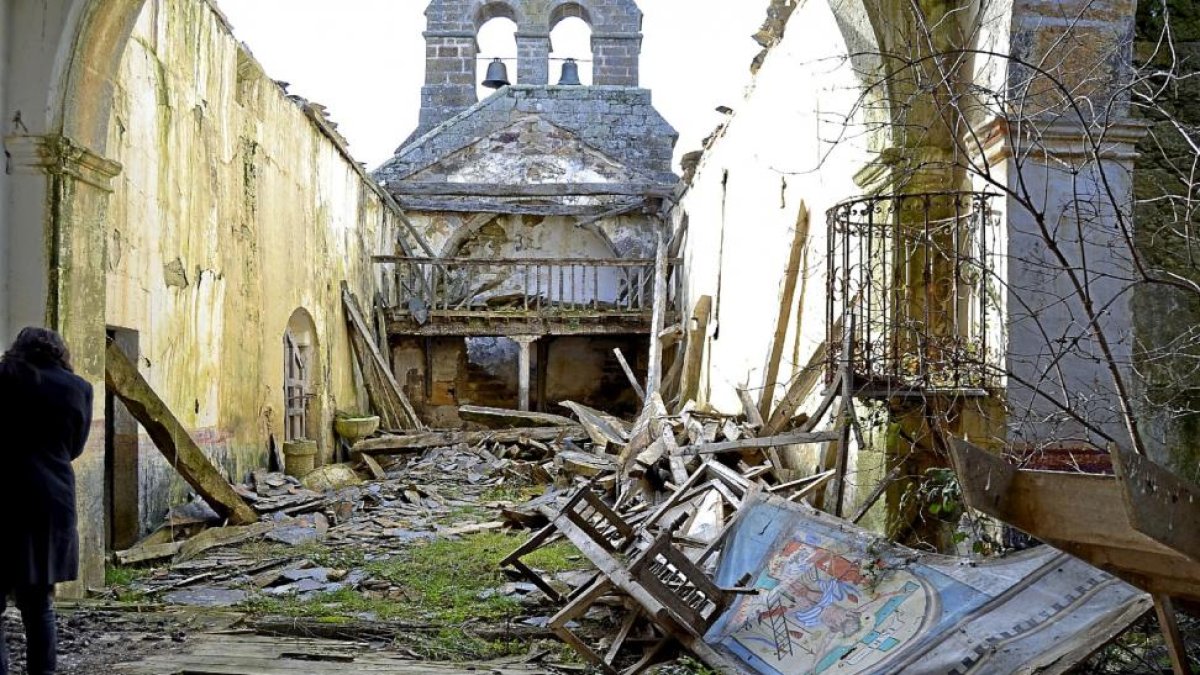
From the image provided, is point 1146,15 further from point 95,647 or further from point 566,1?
point 566,1

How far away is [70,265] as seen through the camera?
656 cm

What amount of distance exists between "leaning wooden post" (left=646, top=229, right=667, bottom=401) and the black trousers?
35.0 feet

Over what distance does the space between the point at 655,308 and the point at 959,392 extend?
474 inches

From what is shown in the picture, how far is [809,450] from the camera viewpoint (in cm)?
816

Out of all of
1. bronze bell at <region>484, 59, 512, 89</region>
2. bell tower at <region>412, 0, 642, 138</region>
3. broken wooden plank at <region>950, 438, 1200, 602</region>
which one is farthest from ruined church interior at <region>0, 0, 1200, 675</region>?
bell tower at <region>412, 0, 642, 138</region>

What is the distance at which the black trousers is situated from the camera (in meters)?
4.18

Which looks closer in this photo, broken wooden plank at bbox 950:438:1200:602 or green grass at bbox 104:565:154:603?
broken wooden plank at bbox 950:438:1200:602

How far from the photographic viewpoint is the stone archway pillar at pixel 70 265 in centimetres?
640

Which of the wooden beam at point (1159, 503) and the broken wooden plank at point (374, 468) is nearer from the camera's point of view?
the wooden beam at point (1159, 503)

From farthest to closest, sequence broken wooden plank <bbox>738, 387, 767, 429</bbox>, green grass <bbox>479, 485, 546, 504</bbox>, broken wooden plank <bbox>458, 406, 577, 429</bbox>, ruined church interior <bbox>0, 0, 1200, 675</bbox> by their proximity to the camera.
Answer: broken wooden plank <bbox>458, 406, 577, 429</bbox> → green grass <bbox>479, 485, 546, 504</bbox> → broken wooden plank <bbox>738, 387, 767, 429</bbox> → ruined church interior <bbox>0, 0, 1200, 675</bbox>

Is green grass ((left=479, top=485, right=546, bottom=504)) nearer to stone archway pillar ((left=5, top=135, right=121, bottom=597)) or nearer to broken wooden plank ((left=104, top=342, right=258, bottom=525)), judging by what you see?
broken wooden plank ((left=104, top=342, right=258, bottom=525))

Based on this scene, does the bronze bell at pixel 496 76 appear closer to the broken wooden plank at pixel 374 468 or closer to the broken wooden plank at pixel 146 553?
the broken wooden plank at pixel 374 468

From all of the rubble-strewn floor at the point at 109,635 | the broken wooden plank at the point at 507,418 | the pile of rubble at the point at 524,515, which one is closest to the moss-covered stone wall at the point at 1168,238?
the pile of rubble at the point at 524,515

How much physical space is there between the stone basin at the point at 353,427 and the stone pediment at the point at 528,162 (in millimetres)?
7700
